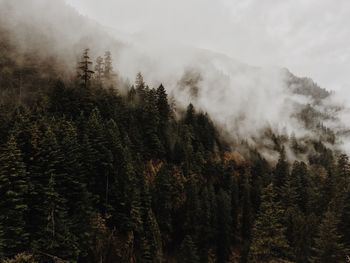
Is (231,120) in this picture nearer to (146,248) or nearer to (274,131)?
(274,131)

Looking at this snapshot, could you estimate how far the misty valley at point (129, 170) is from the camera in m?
45.6

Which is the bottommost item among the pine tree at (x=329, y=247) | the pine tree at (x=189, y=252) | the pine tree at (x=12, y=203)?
the pine tree at (x=189, y=252)

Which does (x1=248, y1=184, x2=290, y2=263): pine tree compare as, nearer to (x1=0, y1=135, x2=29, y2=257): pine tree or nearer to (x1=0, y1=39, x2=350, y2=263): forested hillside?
(x1=0, y1=39, x2=350, y2=263): forested hillside

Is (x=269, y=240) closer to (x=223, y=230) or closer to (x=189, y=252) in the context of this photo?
(x=189, y=252)

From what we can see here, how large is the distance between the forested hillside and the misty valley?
0.23m

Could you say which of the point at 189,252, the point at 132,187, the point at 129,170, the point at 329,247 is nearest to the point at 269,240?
the point at 329,247

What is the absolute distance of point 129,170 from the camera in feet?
209

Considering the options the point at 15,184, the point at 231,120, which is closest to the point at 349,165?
the point at 231,120

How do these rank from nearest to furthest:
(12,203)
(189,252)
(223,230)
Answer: (12,203) → (189,252) → (223,230)

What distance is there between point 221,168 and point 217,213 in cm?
1755

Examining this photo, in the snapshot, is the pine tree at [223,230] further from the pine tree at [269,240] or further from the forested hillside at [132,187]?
the pine tree at [269,240]

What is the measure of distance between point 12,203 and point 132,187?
2246 cm

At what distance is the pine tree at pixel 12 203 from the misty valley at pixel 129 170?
146 mm

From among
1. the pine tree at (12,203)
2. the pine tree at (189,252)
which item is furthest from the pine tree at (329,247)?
the pine tree at (12,203)
